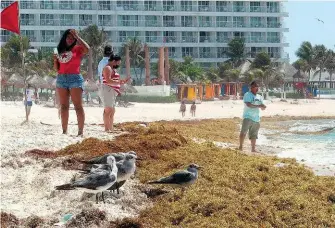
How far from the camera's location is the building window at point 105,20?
81.0 meters

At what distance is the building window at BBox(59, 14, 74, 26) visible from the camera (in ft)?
264

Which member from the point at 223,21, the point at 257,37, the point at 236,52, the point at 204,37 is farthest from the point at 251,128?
the point at 257,37

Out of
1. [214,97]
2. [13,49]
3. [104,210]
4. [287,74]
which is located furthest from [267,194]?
[287,74]

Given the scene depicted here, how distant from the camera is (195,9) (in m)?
84.5

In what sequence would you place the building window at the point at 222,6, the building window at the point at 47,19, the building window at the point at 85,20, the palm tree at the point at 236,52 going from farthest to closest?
the building window at the point at 222,6, the palm tree at the point at 236,52, the building window at the point at 85,20, the building window at the point at 47,19

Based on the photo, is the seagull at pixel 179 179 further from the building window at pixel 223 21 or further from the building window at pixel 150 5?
the building window at pixel 223 21

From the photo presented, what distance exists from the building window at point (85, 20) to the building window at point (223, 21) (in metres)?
18.5

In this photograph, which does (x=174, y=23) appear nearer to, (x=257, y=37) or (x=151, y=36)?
(x=151, y=36)

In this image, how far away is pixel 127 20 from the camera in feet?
270

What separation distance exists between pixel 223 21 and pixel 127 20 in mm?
14444

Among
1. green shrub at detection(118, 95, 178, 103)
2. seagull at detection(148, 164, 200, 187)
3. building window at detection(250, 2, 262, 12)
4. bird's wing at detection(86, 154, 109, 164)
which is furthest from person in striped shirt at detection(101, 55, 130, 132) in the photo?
building window at detection(250, 2, 262, 12)

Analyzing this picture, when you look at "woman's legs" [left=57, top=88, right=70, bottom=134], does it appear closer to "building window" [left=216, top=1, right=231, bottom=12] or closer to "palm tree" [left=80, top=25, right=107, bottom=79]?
"palm tree" [left=80, top=25, right=107, bottom=79]

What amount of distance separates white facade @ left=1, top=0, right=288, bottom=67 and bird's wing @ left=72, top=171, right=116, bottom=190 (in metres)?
74.6

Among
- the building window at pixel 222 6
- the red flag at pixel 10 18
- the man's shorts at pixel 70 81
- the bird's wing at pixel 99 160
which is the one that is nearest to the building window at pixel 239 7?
the building window at pixel 222 6
